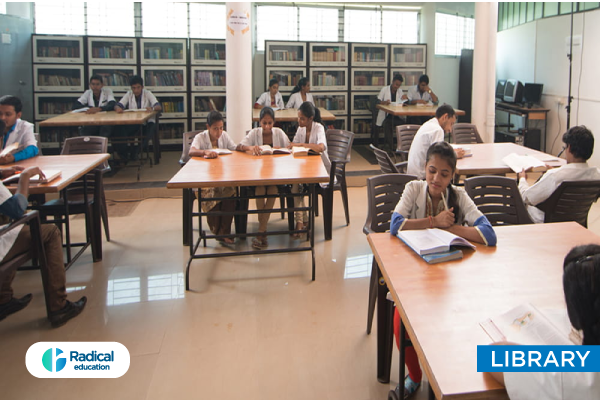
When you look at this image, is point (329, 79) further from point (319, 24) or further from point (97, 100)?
point (97, 100)

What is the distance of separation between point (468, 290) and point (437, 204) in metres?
0.88

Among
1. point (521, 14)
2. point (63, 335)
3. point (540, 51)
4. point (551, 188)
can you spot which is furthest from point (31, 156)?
point (521, 14)

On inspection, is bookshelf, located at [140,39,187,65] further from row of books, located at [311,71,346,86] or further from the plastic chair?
the plastic chair

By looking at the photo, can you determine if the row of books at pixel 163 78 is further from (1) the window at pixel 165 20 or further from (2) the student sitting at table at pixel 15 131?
(2) the student sitting at table at pixel 15 131

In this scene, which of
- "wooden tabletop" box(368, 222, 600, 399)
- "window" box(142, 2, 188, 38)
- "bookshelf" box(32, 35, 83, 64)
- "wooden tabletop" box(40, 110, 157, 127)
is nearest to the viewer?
"wooden tabletop" box(368, 222, 600, 399)

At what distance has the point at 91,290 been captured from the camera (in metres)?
3.62

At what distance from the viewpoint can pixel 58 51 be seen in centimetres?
827

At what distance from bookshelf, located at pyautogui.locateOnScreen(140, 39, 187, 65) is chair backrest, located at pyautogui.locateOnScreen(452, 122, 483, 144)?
4953mm

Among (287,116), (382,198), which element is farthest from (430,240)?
(287,116)

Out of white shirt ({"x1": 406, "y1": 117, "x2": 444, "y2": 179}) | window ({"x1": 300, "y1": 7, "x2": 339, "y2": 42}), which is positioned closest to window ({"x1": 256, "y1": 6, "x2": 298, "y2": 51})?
window ({"x1": 300, "y1": 7, "x2": 339, "y2": 42})

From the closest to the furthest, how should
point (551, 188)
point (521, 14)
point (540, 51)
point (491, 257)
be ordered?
point (491, 257)
point (551, 188)
point (540, 51)
point (521, 14)

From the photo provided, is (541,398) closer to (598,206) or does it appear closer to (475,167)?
(475,167)

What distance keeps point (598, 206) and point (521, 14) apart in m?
4.99

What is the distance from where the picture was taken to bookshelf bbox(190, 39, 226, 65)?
8.71 meters
